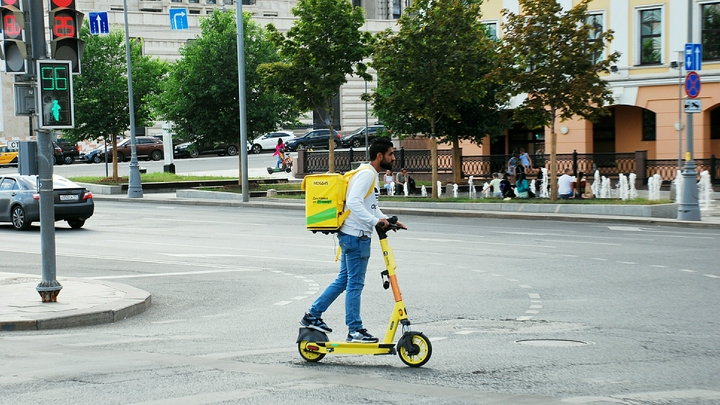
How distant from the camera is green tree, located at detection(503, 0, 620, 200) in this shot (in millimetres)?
30031

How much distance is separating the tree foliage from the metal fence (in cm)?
905

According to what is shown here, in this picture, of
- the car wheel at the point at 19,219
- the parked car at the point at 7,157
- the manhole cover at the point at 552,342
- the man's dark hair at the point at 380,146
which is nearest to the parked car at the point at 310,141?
the parked car at the point at 7,157

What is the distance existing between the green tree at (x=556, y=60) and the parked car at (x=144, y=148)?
36.9m

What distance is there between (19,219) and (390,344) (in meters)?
19.6

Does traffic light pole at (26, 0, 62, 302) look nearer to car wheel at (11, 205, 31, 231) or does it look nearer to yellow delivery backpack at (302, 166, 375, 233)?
yellow delivery backpack at (302, 166, 375, 233)

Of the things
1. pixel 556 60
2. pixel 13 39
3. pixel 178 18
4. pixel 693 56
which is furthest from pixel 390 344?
pixel 178 18

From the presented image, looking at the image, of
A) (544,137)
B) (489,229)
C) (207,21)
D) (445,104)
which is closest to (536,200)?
(445,104)

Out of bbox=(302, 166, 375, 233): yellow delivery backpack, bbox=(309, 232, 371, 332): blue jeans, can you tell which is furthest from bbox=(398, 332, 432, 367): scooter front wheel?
bbox=(302, 166, 375, 233): yellow delivery backpack

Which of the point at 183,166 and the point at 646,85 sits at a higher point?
the point at 646,85

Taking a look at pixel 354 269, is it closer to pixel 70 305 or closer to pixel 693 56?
pixel 70 305

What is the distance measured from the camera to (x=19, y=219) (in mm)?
25609

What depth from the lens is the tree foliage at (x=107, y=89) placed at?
1735 inches

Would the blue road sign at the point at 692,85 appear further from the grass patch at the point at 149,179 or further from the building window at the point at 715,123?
the grass patch at the point at 149,179

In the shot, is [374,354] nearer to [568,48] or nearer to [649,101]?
[568,48]
